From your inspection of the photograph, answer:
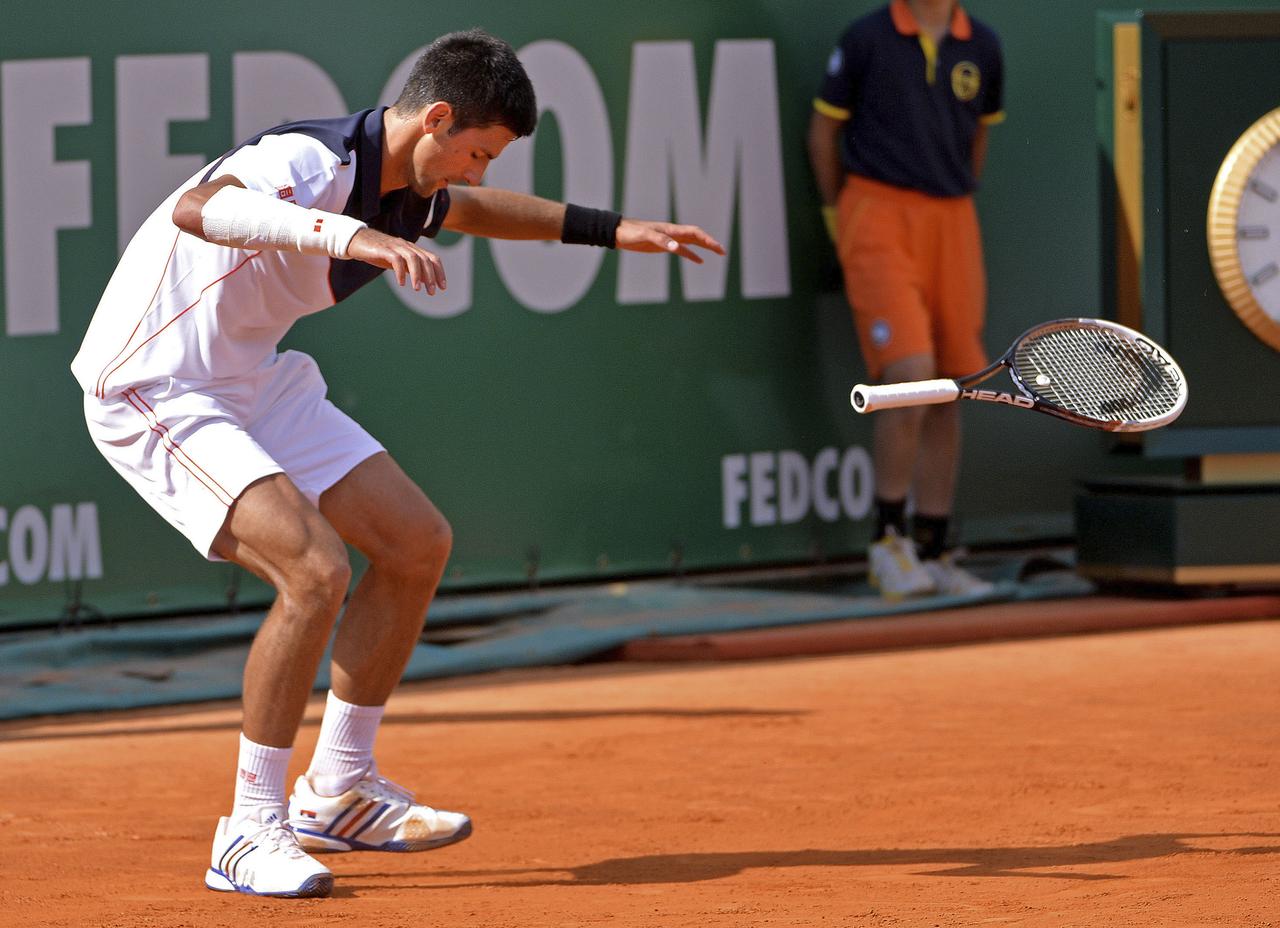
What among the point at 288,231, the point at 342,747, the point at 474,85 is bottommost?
the point at 342,747

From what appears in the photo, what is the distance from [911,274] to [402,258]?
Result: 408 centimetres

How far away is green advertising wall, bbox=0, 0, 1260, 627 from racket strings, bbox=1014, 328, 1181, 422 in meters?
3.21

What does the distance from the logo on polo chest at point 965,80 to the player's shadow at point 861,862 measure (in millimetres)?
3684

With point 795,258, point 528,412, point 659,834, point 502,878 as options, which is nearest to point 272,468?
point 502,878

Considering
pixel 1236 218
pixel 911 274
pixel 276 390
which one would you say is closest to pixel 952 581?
pixel 911 274

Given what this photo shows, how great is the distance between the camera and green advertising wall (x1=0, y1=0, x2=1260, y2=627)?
6.40 m

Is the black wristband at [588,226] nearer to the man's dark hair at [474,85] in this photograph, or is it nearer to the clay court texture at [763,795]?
the man's dark hair at [474,85]

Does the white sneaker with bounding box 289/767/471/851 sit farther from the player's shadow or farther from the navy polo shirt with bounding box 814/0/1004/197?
the navy polo shirt with bounding box 814/0/1004/197

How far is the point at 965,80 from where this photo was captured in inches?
287

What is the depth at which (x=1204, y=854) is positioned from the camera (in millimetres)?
3943

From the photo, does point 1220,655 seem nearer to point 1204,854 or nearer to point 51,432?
point 1204,854

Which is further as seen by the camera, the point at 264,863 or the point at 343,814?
the point at 343,814

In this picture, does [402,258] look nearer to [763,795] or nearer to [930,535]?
[763,795]

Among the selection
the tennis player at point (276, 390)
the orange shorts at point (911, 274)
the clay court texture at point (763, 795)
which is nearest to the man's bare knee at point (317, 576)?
the tennis player at point (276, 390)
